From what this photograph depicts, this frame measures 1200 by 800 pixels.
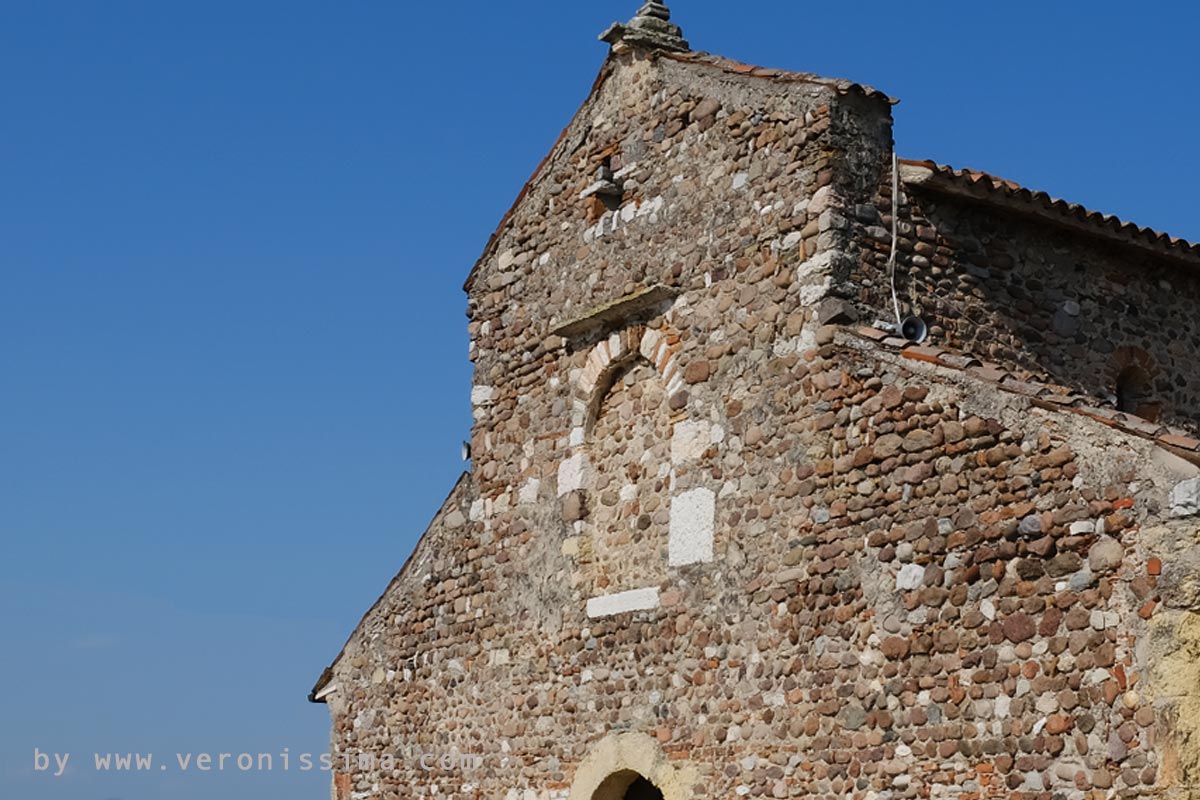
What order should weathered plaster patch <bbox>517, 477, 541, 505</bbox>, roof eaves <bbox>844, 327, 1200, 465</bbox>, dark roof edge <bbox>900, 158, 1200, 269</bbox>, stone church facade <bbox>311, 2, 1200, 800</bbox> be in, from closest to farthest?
roof eaves <bbox>844, 327, 1200, 465</bbox> → stone church facade <bbox>311, 2, 1200, 800</bbox> → dark roof edge <bbox>900, 158, 1200, 269</bbox> → weathered plaster patch <bbox>517, 477, 541, 505</bbox>

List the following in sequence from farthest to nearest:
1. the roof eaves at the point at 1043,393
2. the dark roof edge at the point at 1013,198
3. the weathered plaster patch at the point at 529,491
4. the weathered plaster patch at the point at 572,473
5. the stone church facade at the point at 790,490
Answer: the weathered plaster patch at the point at 529,491 → the weathered plaster patch at the point at 572,473 → the dark roof edge at the point at 1013,198 → the stone church facade at the point at 790,490 → the roof eaves at the point at 1043,393

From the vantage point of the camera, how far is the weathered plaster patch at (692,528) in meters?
12.8

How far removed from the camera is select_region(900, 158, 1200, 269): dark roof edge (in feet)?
40.5

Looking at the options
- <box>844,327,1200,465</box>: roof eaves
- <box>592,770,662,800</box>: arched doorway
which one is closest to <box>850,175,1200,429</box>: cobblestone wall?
<box>844,327,1200,465</box>: roof eaves

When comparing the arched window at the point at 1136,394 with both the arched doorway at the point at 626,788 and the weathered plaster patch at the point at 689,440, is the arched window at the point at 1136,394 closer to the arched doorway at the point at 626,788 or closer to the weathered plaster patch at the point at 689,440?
the weathered plaster patch at the point at 689,440

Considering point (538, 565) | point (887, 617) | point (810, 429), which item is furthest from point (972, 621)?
point (538, 565)

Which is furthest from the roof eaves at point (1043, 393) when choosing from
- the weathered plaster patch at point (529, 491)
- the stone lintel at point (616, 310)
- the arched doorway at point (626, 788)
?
the arched doorway at point (626, 788)

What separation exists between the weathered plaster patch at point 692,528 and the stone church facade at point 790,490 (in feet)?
0.08

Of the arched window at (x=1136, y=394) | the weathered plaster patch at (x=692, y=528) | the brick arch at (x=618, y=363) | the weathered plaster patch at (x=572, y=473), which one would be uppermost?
the brick arch at (x=618, y=363)

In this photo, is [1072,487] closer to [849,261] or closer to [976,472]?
[976,472]

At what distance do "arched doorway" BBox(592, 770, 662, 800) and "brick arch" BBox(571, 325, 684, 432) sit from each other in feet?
8.99

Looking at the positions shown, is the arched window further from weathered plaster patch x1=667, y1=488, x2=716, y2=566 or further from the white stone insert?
the white stone insert

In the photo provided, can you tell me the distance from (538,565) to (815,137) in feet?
13.6

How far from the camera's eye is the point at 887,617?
11.2 meters
